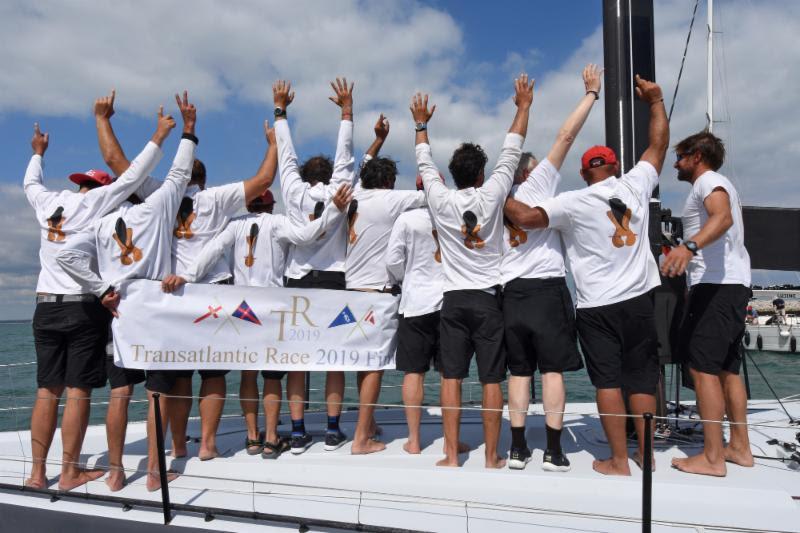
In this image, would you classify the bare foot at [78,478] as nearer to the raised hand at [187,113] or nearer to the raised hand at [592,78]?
the raised hand at [187,113]

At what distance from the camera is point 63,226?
3.58 meters

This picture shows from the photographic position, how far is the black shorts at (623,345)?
3.11m

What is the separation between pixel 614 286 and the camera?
3.12 metres

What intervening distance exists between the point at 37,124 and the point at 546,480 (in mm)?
4327

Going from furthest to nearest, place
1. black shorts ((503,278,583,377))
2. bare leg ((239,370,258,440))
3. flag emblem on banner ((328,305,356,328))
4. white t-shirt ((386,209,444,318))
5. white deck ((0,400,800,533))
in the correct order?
bare leg ((239,370,258,440)) < flag emblem on banner ((328,305,356,328)) < white t-shirt ((386,209,444,318)) < black shorts ((503,278,583,377)) < white deck ((0,400,800,533))

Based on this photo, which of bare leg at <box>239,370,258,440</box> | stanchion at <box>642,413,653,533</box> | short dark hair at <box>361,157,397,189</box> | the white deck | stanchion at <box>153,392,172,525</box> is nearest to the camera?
stanchion at <box>642,413,653,533</box>

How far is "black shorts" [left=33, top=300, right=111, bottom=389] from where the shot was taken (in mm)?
3443

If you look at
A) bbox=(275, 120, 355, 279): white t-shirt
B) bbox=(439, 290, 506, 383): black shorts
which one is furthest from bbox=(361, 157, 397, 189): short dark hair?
bbox=(439, 290, 506, 383): black shorts

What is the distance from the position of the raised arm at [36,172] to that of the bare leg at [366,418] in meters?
2.55

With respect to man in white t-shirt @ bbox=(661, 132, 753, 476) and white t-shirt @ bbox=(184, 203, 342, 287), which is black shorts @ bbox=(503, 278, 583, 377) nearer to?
man in white t-shirt @ bbox=(661, 132, 753, 476)

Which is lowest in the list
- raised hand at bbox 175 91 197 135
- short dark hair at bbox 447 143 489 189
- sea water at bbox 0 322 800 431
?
sea water at bbox 0 322 800 431

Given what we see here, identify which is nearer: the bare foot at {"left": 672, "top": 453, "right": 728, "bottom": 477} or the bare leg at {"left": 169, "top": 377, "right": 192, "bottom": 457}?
the bare foot at {"left": 672, "top": 453, "right": 728, "bottom": 477}

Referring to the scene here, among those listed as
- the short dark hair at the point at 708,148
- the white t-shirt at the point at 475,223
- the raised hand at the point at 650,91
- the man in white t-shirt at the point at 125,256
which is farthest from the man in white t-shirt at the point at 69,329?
the short dark hair at the point at 708,148

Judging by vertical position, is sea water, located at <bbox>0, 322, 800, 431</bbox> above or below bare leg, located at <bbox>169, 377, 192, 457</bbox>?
below
